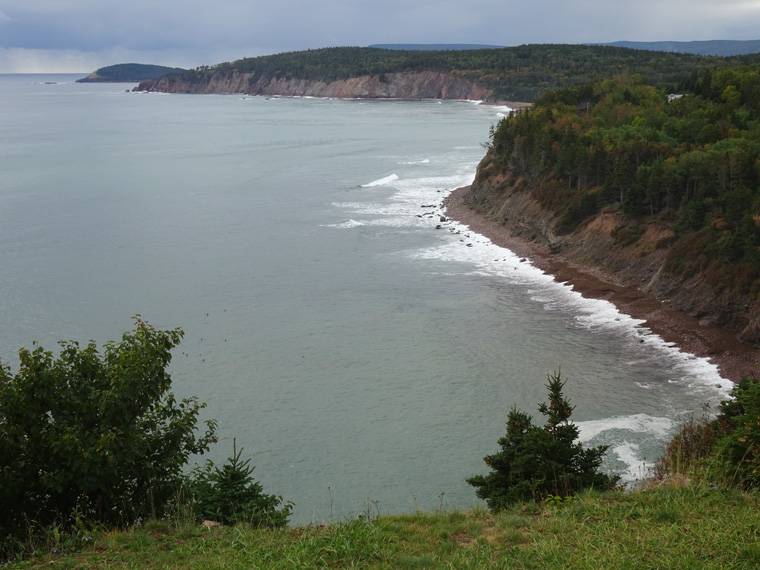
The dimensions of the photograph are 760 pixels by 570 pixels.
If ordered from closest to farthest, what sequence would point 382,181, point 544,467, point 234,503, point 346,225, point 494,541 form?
point 494,541 → point 234,503 → point 544,467 → point 346,225 → point 382,181

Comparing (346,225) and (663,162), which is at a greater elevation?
(663,162)

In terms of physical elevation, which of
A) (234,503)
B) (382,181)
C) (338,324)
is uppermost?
(382,181)

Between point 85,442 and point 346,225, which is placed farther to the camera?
point 346,225

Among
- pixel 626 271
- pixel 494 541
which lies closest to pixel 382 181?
pixel 626 271

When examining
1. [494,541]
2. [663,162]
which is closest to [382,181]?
[663,162]

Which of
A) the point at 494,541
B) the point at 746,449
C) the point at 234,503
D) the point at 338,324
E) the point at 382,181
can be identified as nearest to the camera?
the point at 494,541

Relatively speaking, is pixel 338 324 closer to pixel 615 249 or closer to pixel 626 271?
pixel 626 271

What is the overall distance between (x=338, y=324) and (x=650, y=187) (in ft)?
71.7

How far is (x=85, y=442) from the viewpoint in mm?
12164

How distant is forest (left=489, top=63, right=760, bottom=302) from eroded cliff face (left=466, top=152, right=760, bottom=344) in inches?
21.5

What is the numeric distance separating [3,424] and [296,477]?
1254 cm

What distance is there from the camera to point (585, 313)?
38.9 meters

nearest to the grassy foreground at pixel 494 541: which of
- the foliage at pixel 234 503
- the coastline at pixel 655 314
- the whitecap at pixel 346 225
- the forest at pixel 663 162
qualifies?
the foliage at pixel 234 503

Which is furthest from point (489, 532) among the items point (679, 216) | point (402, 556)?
point (679, 216)
